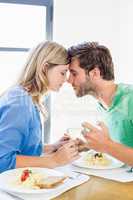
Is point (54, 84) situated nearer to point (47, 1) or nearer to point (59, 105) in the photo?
point (59, 105)

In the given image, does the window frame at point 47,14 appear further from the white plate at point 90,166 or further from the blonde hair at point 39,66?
the white plate at point 90,166

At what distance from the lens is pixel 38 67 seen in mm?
1721

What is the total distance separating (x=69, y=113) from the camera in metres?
3.05

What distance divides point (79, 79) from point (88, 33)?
125cm

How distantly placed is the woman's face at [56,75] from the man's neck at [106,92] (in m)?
0.23

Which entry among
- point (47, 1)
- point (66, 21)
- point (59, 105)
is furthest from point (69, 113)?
point (47, 1)

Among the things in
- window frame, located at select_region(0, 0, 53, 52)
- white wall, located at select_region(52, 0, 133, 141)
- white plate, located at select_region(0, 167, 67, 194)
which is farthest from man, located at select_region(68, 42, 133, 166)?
window frame, located at select_region(0, 0, 53, 52)

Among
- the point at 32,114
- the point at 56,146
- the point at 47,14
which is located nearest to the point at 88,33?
the point at 47,14

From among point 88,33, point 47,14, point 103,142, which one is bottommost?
point 103,142

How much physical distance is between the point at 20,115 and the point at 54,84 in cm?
35

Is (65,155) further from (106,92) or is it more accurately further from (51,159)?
(106,92)

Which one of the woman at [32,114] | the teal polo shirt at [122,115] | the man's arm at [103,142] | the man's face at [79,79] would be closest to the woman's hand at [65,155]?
the woman at [32,114]

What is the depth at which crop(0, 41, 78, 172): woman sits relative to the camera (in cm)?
150

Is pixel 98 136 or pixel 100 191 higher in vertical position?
pixel 98 136
